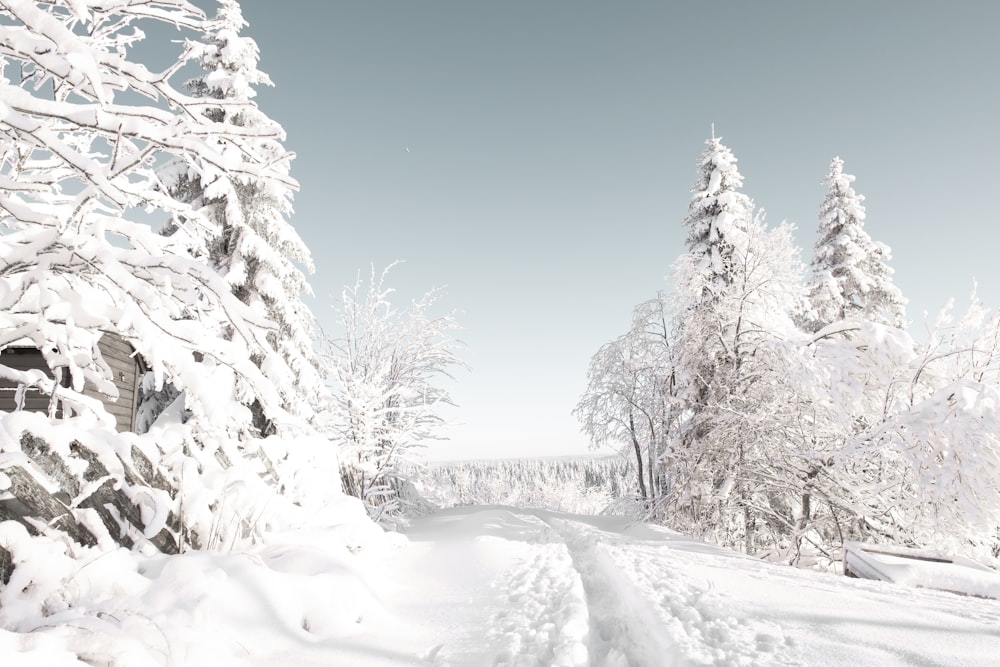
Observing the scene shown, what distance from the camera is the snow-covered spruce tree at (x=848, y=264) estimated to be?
1808 centimetres

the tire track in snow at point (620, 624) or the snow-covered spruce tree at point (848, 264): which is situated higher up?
the snow-covered spruce tree at point (848, 264)

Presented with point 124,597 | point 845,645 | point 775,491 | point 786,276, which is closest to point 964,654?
point 845,645

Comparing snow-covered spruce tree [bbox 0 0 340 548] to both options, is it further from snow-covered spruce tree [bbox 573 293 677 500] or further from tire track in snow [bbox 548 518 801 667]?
snow-covered spruce tree [bbox 573 293 677 500]

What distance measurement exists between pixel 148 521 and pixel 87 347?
5.55ft

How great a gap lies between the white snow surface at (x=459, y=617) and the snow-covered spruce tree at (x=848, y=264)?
1689 centimetres

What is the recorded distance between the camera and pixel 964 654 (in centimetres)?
264

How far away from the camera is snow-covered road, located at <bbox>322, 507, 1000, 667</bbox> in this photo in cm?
285

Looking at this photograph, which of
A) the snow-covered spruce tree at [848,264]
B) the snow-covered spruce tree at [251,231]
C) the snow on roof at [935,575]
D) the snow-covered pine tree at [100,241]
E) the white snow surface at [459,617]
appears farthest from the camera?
the snow-covered spruce tree at [848,264]

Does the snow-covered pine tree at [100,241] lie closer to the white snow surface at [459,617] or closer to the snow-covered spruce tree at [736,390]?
the white snow surface at [459,617]

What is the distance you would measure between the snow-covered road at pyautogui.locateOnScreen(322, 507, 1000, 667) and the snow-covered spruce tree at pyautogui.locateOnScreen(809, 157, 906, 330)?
1651 cm

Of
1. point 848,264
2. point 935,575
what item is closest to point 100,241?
point 935,575

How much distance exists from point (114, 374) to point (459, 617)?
8.90 metres

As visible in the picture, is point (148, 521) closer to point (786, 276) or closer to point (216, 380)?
point (216, 380)

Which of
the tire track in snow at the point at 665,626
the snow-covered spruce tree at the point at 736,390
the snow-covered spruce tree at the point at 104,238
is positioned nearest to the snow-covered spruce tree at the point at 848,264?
the snow-covered spruce tree at the point at 736,390
